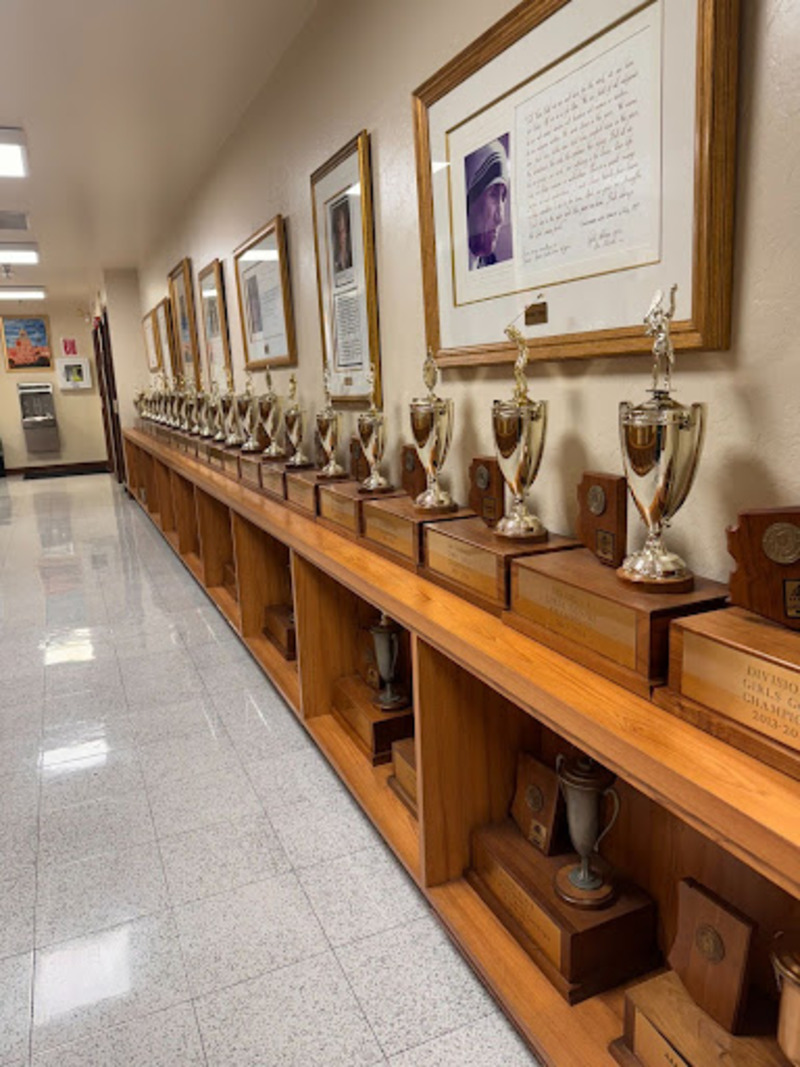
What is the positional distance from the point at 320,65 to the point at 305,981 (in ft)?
9.56

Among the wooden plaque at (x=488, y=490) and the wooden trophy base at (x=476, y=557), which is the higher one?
the wooden plaque at (x=488, y=490)

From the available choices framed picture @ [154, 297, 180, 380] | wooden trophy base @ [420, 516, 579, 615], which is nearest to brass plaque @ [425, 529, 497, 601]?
wooden trophy base @ [420, 516, 579, 615]

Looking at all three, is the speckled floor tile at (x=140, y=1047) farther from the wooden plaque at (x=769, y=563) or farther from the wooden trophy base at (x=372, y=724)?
the wooden plaque at (x=769, y=563)

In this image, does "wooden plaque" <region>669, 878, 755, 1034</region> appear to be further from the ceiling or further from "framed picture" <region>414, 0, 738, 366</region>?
the ceiling

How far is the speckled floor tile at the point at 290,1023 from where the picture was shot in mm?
1355

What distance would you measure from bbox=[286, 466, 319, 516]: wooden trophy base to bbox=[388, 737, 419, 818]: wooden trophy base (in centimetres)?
88

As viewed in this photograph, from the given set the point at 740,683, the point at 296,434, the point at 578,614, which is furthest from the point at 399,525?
the point at 296,434

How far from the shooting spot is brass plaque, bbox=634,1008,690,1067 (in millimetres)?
1111

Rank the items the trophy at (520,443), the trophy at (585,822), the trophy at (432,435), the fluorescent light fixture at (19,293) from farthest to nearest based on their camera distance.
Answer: the fluorescent light fixture at (19,293) → the trophy at (432,435) → the trophy at (520,443) → the trophy at (585,822)

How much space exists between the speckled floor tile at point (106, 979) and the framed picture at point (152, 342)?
6.79 meters

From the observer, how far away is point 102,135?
13.0ft

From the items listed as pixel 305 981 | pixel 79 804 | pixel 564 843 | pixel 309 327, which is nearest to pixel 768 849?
pixel 564 843

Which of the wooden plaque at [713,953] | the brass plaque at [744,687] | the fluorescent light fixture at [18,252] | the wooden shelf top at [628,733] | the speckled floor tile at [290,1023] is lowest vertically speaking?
the speckled floor tile at [290,1023]

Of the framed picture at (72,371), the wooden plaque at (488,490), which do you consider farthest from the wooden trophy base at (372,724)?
the framed picture at (72,371)
